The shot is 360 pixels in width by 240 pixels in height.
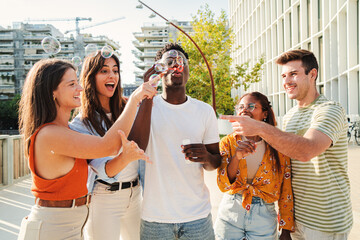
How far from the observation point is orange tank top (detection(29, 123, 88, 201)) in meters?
2.07

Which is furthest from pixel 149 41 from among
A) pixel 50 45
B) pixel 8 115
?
pixel 50 45

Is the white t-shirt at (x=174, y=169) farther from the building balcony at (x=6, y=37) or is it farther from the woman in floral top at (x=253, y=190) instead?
the building balcony at (x=6, y=37)

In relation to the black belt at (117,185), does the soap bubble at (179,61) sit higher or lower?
higher

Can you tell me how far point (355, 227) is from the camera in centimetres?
485

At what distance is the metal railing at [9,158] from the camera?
838 centimetres

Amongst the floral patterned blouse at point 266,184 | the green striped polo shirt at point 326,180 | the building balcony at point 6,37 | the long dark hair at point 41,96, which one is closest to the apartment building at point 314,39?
the green striped polo shirt at point 326,180

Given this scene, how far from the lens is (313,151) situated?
7.64ft

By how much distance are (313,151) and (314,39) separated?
19.6 m

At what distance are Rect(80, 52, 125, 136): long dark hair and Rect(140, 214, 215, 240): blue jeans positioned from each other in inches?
33.3

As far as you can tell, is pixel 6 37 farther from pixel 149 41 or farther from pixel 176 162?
pixel 176 162

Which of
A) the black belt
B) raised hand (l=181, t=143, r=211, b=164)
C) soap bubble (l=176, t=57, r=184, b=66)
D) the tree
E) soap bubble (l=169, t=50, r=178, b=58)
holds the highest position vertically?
the tree

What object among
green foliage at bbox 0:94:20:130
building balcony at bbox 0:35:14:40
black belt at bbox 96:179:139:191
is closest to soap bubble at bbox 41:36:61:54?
black belt at bbox 96:179:139:191

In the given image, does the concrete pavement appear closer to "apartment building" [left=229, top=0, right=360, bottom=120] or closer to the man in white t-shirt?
the man in white t-shirt

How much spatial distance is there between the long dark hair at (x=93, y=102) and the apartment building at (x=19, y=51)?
8320 centimetres
